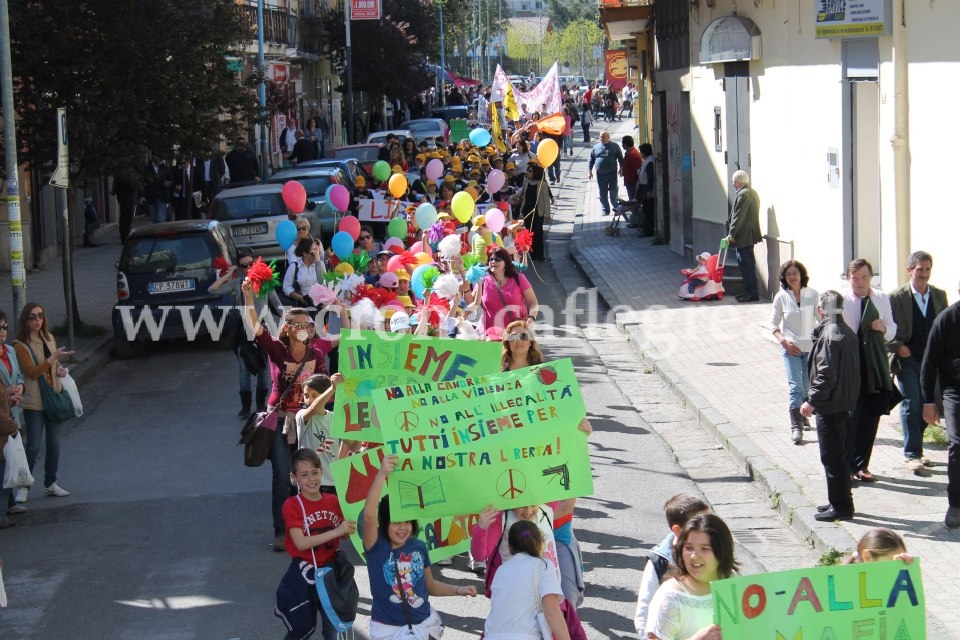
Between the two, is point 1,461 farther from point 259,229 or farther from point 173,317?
point 259,229

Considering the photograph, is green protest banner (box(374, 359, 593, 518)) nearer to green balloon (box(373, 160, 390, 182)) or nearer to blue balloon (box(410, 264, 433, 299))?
blue balloon (box(410, 264, 433, 299))

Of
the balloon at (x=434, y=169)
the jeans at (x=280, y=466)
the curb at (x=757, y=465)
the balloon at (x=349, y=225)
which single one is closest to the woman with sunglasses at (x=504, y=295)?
the curb at (x=757, y=465)

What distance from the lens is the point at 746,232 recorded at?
1830 cm

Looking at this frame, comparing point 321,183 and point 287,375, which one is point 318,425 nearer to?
point 287,375

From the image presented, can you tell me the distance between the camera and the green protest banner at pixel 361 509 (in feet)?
23.5

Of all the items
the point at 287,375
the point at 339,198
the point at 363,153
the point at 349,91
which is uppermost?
the point at 349,91

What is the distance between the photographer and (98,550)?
9.67 metres

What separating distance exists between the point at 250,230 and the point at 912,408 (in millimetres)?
12758

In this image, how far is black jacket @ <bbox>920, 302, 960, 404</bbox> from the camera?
28.6 feet

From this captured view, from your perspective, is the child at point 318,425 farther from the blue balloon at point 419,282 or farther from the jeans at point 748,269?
the jeans at point 748,269

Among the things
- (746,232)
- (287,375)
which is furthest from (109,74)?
(287,375)

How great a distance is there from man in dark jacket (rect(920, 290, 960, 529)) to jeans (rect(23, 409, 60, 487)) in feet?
22.4

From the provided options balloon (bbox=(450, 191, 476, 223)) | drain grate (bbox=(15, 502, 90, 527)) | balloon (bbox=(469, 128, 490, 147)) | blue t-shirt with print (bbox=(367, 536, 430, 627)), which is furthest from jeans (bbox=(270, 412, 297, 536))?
balloon (bbox=(469, 128, 490, 147))

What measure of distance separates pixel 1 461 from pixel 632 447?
17.1ft
